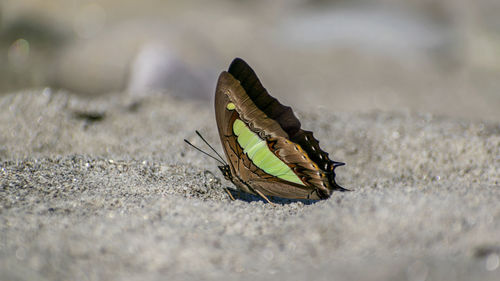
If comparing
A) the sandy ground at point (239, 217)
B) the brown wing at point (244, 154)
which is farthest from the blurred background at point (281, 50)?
the brown wing at point (244, 154)

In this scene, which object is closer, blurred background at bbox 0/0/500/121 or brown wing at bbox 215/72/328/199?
brown wing at bbox 215/72/328/199

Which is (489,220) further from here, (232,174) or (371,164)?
(371,164)

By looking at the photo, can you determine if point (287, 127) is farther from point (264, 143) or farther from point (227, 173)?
point (227, 173)

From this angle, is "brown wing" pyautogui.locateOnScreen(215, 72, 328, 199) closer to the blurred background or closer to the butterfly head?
the butterfly head

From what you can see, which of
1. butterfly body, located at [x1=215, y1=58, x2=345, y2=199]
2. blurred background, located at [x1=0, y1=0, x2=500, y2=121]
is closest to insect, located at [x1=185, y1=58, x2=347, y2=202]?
butterfly body, located at [x1=215, y1=58, x2=345, y2=199]

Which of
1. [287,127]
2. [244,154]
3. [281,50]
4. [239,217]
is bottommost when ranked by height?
[239,217]

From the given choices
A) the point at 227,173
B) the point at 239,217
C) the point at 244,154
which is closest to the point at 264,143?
the point at 244,154

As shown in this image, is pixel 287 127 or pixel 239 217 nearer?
pixel 239 217
